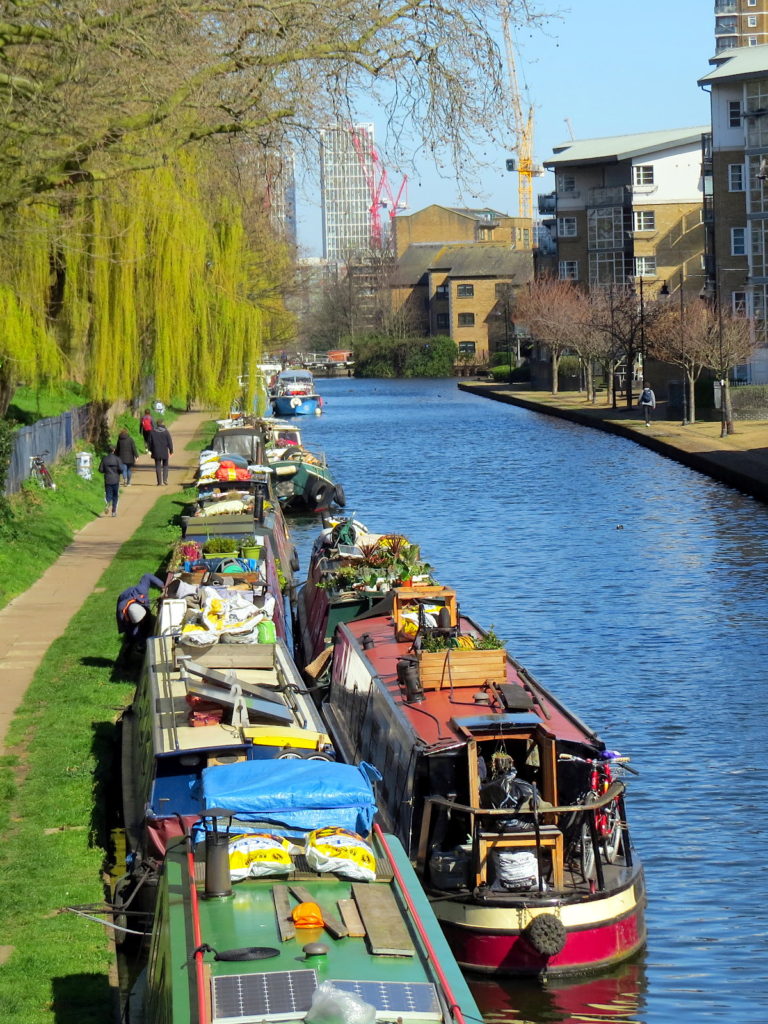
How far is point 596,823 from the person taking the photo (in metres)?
Answer: 14.1

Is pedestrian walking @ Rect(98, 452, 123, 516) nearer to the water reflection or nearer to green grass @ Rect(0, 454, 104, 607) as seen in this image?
green grass @ Rect(0, 454, 104, 607)

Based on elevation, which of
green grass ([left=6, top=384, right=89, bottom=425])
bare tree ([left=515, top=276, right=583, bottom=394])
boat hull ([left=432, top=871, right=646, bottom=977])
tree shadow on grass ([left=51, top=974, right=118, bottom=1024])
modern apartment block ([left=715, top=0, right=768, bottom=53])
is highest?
modern apartment block ([left=715, top=0, right=768, bottom=53])

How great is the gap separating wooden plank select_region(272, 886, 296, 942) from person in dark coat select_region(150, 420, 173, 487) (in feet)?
121

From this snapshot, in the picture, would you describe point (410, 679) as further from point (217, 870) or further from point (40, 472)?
point (40, 472)

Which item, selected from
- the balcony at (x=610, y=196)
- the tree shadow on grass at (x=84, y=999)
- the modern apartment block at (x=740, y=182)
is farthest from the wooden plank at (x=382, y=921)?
the balcony at (x=610, y=196)

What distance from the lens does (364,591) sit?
75.8 feet

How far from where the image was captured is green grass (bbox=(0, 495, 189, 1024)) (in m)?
11.4

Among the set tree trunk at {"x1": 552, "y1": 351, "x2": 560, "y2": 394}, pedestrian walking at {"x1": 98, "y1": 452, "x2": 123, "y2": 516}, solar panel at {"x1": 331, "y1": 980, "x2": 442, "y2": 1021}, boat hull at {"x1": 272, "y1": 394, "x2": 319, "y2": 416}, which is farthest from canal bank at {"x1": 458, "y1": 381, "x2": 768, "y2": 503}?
solar panel at {"x1": 331, "y1": 980, "x2": 442, "y2": 1021}

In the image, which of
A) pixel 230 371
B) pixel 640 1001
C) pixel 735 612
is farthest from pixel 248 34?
pixel 230 371

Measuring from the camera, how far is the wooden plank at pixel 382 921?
8.53 metres

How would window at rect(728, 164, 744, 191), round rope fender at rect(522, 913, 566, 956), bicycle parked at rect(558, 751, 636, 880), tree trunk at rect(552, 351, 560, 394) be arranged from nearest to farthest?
round rope fender at rect(522, 913, 566, 956)
bicycle parked at rect(558, 751, 636, 880)
window at rect(728, 164, 744, 191)
tree trunk at rect(552, 351, 560, 394)

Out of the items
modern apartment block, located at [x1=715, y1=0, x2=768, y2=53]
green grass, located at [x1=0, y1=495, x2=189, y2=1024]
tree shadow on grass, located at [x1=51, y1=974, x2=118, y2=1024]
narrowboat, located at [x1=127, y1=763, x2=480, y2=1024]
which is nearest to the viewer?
narrowboat, located at [x1=127, y1=763, x2=480, y2=1024]

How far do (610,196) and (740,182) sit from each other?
3566cm

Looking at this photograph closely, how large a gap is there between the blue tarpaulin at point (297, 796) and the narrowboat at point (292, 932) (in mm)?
12
